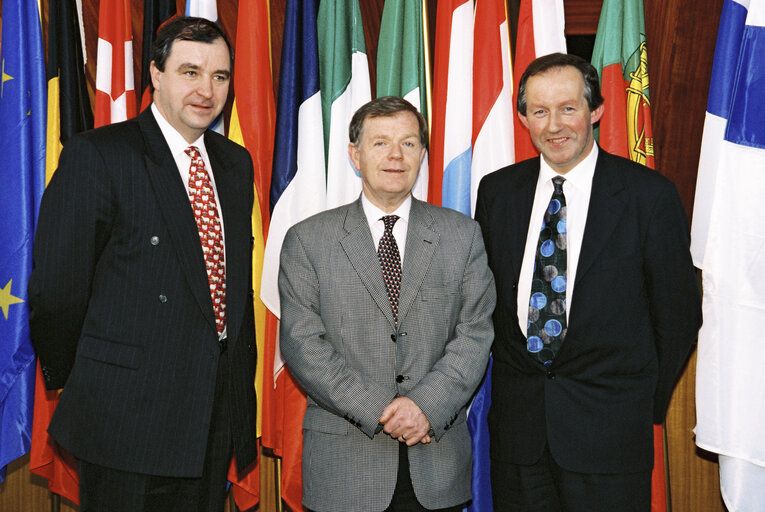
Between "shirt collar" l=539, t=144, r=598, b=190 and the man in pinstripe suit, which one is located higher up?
"shirt collar" l=539, t=144, r=598, b=190

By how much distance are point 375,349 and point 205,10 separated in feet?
6.18

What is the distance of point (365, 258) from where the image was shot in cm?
194

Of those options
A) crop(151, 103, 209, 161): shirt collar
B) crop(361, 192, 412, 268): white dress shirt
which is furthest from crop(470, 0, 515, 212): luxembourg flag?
crop(151, 103, 209, 161): shirt collar

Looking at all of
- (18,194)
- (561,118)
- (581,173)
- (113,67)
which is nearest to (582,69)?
(561,118)

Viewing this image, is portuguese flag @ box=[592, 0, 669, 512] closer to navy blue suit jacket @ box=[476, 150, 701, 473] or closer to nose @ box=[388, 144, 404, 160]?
navy blue suit jacket @ box=[476, 150, 701, 473]

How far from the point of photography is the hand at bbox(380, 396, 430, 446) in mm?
1787

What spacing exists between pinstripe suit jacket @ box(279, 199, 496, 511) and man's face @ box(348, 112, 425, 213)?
0.10 meters

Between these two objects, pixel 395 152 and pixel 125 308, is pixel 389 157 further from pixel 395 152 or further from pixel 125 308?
pixel 125 308

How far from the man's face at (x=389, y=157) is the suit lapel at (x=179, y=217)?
0.60m

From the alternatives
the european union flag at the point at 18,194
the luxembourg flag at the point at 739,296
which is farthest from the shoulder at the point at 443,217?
the european union flag at the point at 18,194

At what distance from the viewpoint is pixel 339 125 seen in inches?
110

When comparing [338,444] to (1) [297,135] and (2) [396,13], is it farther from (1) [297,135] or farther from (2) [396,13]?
(2) [396,13]

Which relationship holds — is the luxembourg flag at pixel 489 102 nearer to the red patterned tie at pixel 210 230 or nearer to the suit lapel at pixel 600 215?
the suit lapel at pixel 600 215

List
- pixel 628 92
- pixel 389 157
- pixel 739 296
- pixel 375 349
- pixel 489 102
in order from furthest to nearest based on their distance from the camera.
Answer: pixel 489 102 < pixel 628 92 < pixel 739 296 < pixel 389 157 < pixel 375 349
